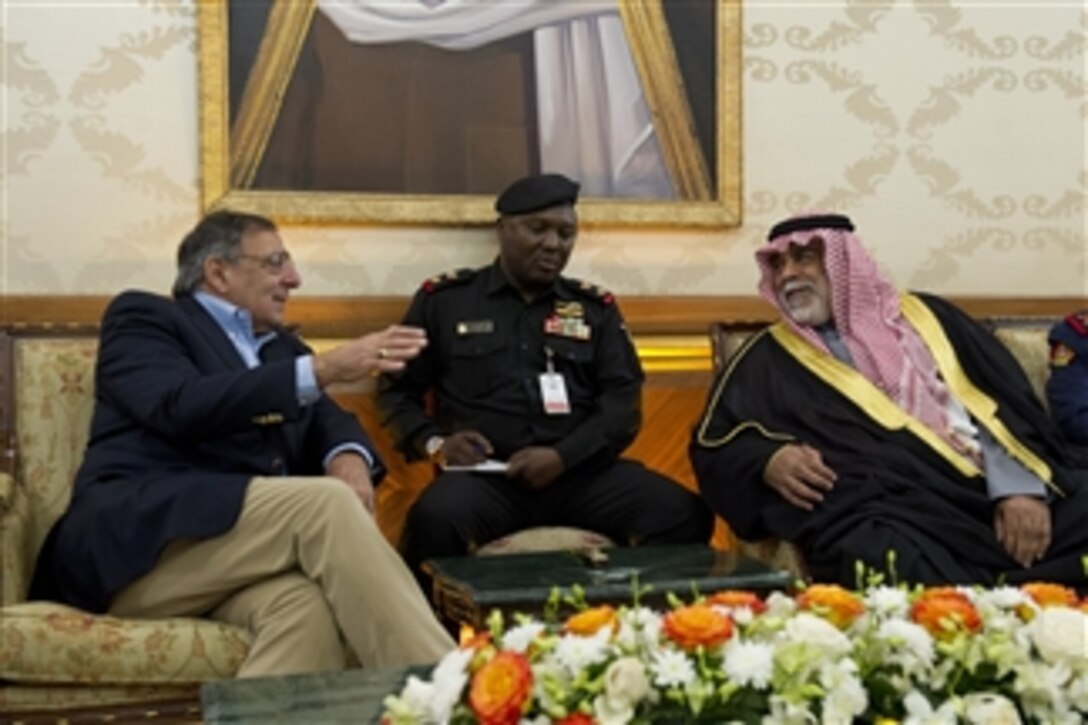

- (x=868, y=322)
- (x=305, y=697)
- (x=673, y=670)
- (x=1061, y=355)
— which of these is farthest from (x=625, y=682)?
(x=1061, y=355)

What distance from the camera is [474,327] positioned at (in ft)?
14.1

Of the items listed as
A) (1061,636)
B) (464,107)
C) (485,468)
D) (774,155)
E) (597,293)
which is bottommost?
(485,468)

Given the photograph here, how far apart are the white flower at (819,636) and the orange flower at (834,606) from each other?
0.07 meters

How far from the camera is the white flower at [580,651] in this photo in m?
1.57

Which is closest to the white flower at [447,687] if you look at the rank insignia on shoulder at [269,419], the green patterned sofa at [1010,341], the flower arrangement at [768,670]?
the flower arrangement at [768,670]

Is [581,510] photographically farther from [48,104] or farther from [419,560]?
[48,104]

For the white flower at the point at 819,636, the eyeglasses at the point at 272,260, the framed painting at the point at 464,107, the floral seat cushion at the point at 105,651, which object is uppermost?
the framed painting at the point at 464,107

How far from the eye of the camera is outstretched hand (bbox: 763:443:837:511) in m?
3.56

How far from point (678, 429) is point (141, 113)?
1.96m

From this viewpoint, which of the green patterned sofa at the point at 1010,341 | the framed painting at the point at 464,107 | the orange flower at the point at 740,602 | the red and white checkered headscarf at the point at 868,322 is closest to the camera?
the orange flower at the point at 740,602

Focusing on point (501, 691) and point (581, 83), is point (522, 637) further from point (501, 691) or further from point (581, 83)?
point (581, 83)

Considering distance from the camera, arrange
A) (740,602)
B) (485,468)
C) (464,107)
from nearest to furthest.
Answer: (740,602)
(485,468)
(464,107)

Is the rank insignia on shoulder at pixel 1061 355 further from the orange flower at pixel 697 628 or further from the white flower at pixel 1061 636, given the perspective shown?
the orange flower at pixel 697 628

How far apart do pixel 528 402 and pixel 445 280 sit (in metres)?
0.47
